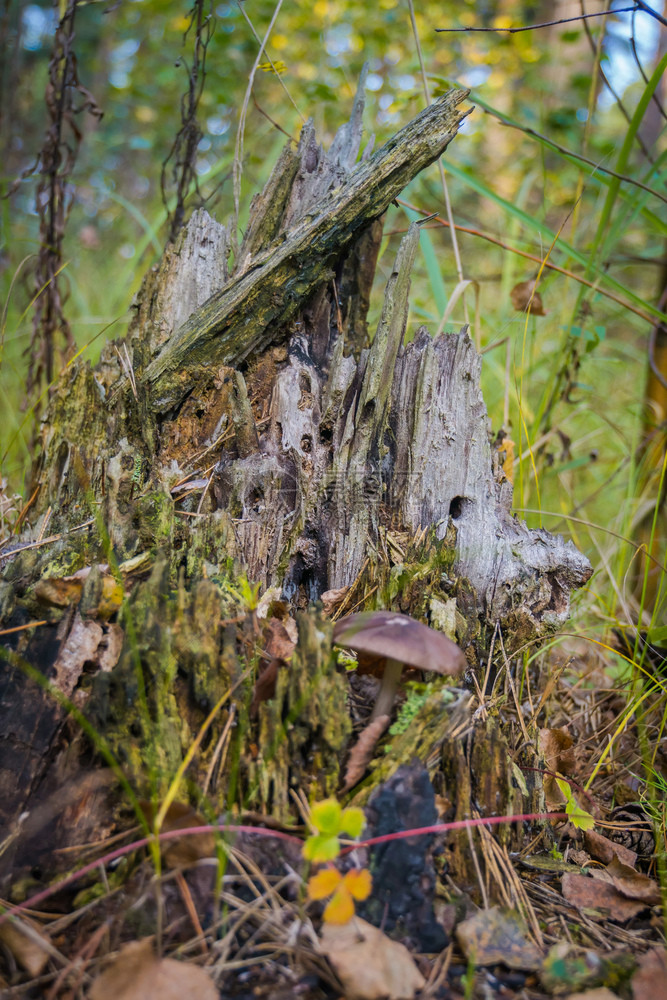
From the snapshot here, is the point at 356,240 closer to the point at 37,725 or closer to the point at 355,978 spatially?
the point at 37,725

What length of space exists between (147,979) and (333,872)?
36 cm

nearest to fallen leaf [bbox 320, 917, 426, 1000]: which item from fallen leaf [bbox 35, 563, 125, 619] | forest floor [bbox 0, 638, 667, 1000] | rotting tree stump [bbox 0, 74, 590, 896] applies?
forest floor [bbox 0, 638, 667, 1000]

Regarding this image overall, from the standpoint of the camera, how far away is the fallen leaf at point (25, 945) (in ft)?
3.78

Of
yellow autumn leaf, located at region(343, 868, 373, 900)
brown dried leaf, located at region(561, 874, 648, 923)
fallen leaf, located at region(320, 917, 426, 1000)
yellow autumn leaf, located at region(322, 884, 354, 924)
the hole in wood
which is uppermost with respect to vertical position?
the hole in wood

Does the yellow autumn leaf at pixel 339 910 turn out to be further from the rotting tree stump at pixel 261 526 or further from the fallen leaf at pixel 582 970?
the fallen leaf at pixel 582 970

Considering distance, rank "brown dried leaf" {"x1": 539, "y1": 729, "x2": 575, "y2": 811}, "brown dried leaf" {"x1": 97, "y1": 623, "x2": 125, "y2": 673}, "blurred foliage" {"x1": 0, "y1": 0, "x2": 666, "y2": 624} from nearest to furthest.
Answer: "brown dried leaf" {"x1": 97, "y1": 623, "x2": 125, "y2": 673} < "brown dried leaf" {"x1": 539, "y1": 729, "x2": 575, "y2": 811} < "blurred foliage" {"x1": 0, "y1": 0, "x2": 666, "y2": 624}

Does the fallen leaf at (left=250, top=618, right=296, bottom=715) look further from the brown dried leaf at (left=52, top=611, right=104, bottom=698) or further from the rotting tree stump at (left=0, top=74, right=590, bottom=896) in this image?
the brown dried leaf at (left=52, top=611, right=104, bottom=698)

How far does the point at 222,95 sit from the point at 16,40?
59.3 inches

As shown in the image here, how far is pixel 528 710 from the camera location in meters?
2.09

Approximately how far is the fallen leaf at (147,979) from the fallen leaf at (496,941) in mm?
526

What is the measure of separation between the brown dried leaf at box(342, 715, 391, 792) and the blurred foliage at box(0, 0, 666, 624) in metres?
1.21

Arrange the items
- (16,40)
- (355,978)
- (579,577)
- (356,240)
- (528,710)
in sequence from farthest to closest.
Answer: (16,40) → (356,240) → (528,710) → (579,577) → (355,978)

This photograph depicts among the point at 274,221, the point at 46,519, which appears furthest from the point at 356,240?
the point at 46,519

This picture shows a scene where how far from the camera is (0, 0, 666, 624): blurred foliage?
3051 mm
